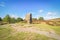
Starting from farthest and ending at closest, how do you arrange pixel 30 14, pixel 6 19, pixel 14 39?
pixel 6 19 < pixel 30 14 < pixel 14 39

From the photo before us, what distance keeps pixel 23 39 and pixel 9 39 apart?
1.15 metres

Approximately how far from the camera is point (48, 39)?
8.80 meters

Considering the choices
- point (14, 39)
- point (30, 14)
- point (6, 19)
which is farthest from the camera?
point (6, 19)

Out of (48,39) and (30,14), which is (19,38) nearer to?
(48,39)

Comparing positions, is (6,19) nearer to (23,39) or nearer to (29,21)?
(29,21)

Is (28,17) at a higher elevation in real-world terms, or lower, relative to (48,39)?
higher

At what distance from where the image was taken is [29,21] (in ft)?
73.9

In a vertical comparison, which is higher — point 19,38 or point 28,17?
point 28,17

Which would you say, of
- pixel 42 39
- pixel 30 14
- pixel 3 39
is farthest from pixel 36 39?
pixel 30 14

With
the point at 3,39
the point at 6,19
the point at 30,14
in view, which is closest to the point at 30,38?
the point at 3,39

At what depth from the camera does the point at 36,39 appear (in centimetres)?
853

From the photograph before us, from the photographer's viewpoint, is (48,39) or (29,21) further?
(29,21)

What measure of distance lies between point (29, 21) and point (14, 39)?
14.1 metres

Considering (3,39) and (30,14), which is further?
(30,14)
